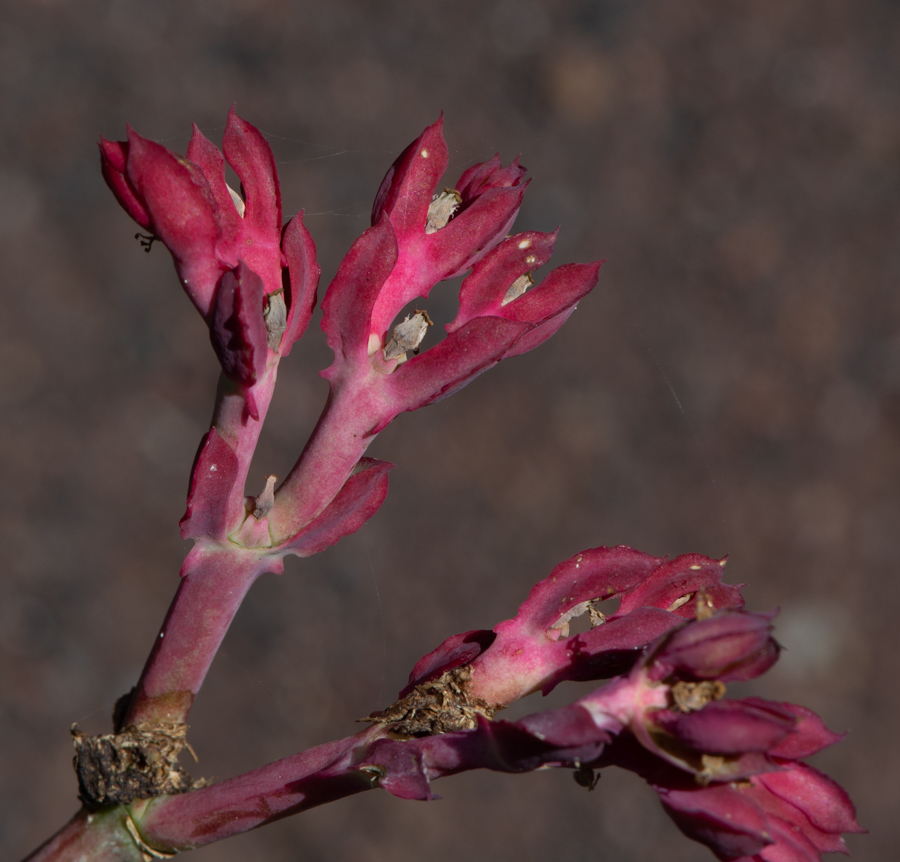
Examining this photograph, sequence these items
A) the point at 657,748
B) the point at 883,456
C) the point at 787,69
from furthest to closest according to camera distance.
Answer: the point at 787,69
the point at 883,456
the point at 657,748

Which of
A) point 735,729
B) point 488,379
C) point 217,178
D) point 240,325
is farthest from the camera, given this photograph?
point 488,379

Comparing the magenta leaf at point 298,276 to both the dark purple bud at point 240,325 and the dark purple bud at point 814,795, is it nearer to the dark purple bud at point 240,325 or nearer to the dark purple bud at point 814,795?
the dark purple bud at point 240,325

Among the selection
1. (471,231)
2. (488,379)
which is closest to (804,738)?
(471,231)

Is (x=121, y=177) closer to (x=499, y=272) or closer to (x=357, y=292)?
(x=357, y=292)

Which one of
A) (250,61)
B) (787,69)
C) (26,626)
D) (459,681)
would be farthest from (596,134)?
(459,681)

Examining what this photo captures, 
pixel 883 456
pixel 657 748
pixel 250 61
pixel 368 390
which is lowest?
pixel 657 748

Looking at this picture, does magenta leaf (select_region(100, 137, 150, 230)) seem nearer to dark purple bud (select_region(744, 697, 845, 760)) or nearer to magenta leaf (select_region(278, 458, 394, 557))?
magenta leaf (select_region(278, 458, 394, 557))

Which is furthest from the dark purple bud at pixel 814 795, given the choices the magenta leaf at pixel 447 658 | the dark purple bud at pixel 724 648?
the magenta leaf at pixel 447 658

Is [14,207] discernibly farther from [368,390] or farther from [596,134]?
[368,390]
